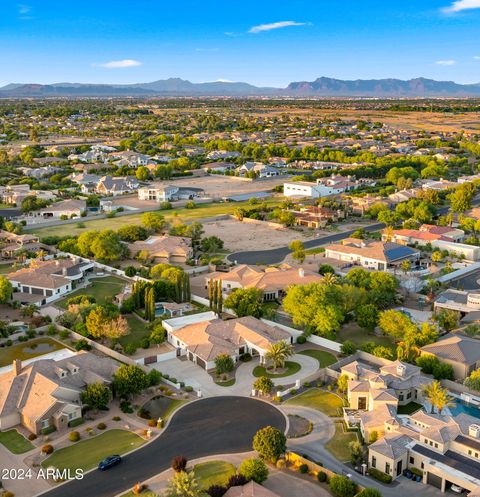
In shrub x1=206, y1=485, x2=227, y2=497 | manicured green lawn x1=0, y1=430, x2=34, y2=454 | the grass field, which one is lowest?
manicured green lawn x1=0, y1=430, x2=34, y2=454

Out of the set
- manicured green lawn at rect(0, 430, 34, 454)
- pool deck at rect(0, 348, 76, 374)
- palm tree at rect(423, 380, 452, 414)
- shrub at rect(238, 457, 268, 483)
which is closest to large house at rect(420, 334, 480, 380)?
palm tree at rect(423, 380, 452, 414)

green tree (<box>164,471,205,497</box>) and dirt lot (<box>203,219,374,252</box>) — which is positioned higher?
green tree (<box>164,471,205,497</box>)

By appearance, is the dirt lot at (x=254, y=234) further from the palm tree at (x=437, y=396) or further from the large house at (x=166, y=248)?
the palm tree at (x=437, y=396)

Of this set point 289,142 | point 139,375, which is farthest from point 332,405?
point 289,142

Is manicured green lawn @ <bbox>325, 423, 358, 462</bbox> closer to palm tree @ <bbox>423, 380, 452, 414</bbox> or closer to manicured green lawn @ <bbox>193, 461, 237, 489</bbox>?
palm tree @ <bbox>423, 380, 452, 414</bbox>

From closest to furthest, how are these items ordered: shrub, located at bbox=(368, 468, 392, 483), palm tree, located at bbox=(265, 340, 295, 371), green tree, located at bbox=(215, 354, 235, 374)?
shrub, located at bbox=(368, 468, 392, 483) → green tree, located at bbox=(215, 354, 235, 374) → palm tree, located at bbox=(265, 340, 295, 371)

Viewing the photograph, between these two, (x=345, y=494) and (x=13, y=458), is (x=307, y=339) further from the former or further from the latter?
(x=13, y=458)

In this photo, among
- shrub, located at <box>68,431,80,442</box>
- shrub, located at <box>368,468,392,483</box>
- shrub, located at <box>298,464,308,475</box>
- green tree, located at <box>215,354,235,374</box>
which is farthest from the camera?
green tree, located at <box>215,354,235,374</box>
